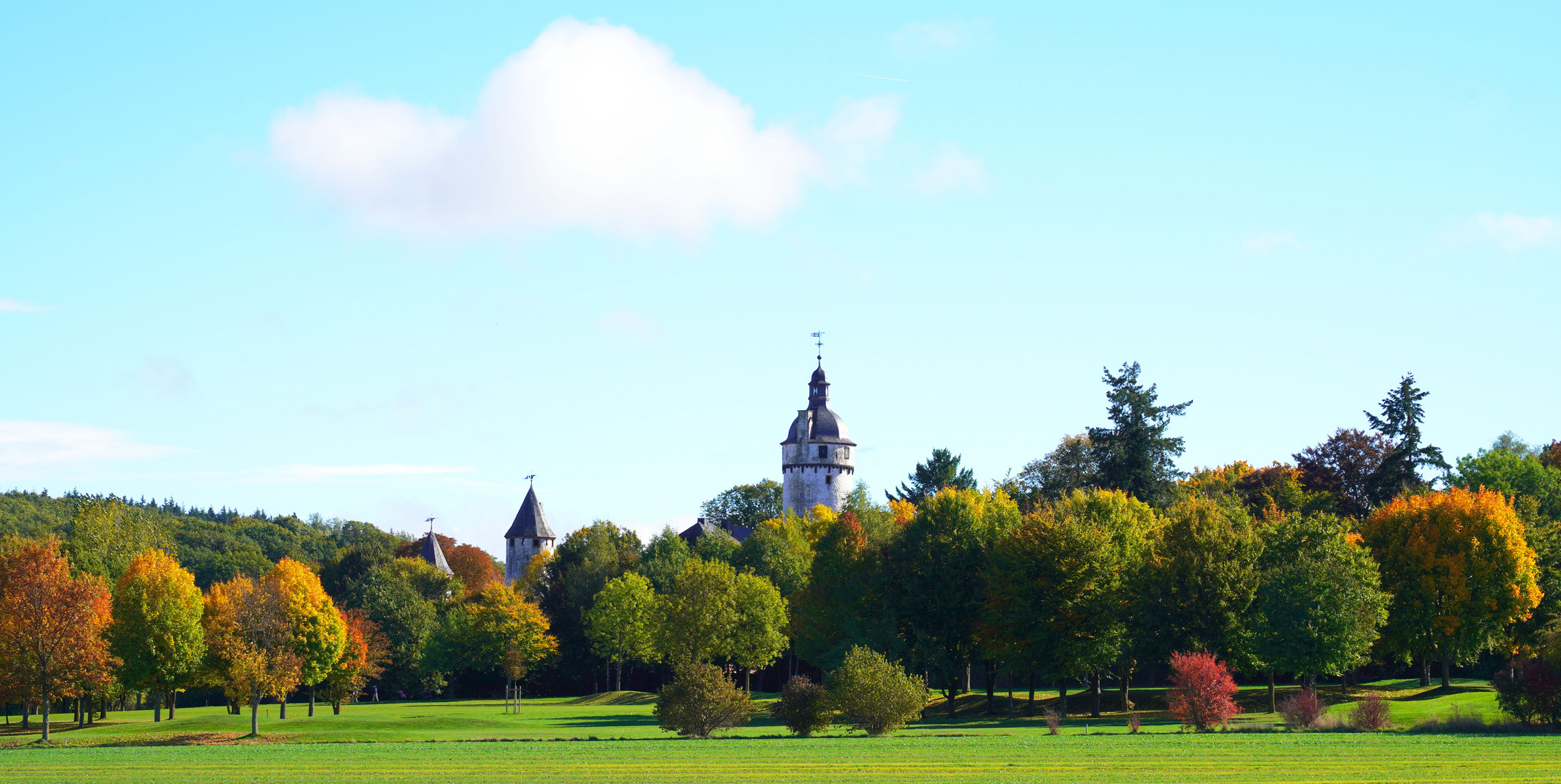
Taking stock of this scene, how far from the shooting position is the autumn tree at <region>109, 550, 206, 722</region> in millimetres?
64688

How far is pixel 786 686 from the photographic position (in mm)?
46281

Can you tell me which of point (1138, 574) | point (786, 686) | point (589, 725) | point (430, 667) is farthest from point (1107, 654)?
point (430, 667)

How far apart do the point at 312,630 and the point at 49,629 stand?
13.3 m

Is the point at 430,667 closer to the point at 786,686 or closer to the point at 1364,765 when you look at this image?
the point at 786,686

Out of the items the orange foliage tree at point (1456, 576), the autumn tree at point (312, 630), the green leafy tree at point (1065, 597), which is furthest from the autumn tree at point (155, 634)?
the orange foliage tree at point (1456, 576)

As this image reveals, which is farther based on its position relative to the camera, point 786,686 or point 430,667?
point 430,667

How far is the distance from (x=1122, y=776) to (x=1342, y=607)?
27.8 metres

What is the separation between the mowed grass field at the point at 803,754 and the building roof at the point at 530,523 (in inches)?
3071

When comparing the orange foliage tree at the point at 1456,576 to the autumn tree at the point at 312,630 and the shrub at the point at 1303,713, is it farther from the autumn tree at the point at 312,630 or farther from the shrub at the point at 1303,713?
the autumn tree at the point at 312,630

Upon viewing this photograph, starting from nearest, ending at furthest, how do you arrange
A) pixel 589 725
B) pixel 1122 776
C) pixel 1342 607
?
pixel 1122 776 < pixel 1342 607 < pixel 589 725

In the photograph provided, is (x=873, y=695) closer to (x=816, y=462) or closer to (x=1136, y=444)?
(x=1136, y=444)

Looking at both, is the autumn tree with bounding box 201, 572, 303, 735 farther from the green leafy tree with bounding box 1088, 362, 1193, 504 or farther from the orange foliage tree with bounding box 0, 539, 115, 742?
the green leafy tree with bounding box 1088, 362, 1193, 504

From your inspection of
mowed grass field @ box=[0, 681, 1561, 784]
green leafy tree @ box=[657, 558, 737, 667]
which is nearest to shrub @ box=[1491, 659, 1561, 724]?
mowed grass field @ box=[0, 681, 1561, 784]

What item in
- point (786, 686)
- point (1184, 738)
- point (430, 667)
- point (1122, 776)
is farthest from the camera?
point (430, 667)
